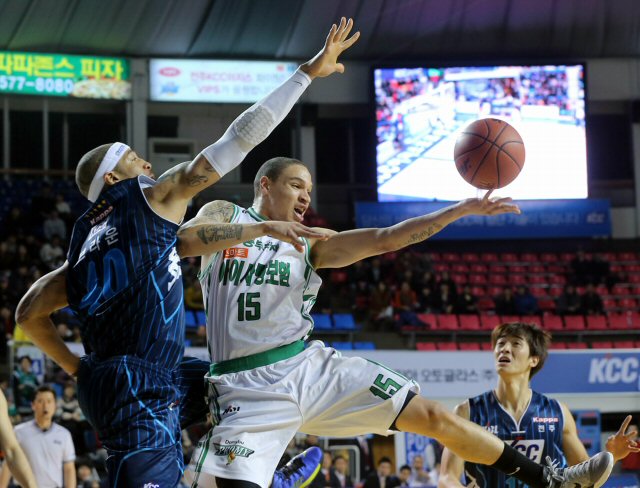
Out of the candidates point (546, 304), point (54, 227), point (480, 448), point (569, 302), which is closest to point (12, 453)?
point (480, 448)

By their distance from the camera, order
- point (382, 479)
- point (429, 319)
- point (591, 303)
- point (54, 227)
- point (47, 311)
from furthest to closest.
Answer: point (591, 303), point (54, 227), point (429, 319), point (382, 479), point (47, 311)

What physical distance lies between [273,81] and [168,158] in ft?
10.8

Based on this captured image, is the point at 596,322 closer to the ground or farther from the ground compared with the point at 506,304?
closer to the ground

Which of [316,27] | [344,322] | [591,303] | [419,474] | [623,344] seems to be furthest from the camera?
[316,27]

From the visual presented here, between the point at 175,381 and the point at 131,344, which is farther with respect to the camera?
the point at 175,381

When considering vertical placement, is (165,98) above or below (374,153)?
above

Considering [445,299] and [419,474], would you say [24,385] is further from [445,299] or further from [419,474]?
[445,299]

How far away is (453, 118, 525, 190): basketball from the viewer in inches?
216

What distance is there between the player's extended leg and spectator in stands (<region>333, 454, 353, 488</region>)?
24.9ft

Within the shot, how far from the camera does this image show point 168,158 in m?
23.8

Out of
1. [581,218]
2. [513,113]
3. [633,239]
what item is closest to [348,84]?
[513,113]

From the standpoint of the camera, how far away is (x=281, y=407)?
4.86 m

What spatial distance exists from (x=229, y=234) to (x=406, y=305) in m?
15.7

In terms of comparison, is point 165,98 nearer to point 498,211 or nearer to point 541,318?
point 541,318
